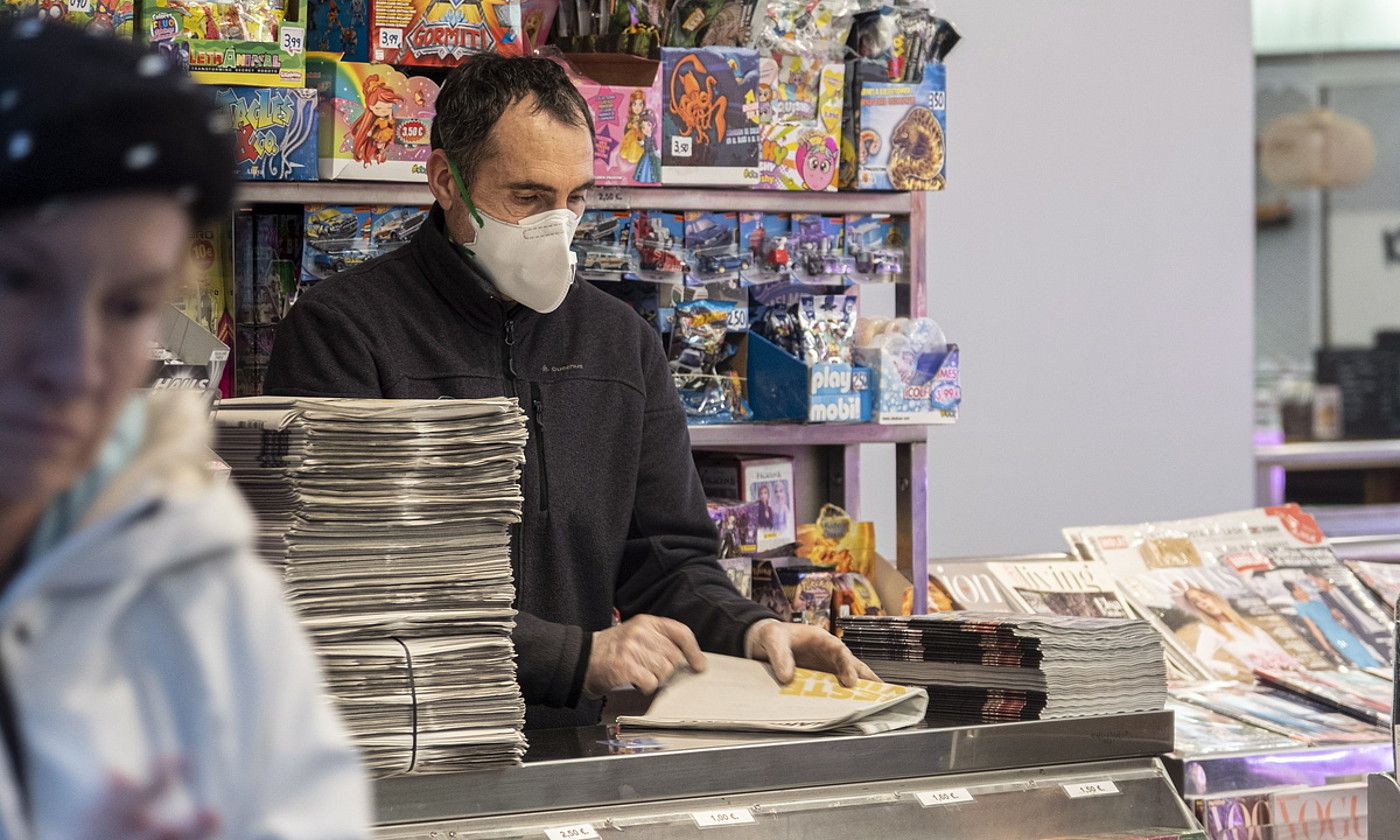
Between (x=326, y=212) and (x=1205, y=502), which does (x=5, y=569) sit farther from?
(x=1205, y=502)

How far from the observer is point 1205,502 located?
5172mm

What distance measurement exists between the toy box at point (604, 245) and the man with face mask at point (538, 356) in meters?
0.46

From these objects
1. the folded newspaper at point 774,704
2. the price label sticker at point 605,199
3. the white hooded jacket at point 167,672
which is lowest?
the folded newspaper at point 774,704

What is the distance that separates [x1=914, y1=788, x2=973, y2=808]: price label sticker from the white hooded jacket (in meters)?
1.29

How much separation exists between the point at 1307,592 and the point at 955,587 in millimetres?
774

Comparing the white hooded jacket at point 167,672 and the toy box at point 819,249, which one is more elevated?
the toy box at point 819,249

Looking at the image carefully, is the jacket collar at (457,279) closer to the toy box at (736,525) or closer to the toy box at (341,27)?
the toy box at (341,27)

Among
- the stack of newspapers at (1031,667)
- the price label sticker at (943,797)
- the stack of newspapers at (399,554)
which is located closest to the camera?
the stack of newspapers at (399,554)

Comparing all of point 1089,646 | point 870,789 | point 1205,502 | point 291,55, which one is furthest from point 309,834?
point 1205,502

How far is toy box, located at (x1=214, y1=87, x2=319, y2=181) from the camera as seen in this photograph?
272cm

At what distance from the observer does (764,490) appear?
3.21 meters

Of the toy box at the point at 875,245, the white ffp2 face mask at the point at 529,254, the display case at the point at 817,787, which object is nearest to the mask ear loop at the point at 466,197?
the white ffp2 face mask at the point at 529,254

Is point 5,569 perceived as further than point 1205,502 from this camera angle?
No

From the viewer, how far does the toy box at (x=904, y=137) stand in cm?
311
